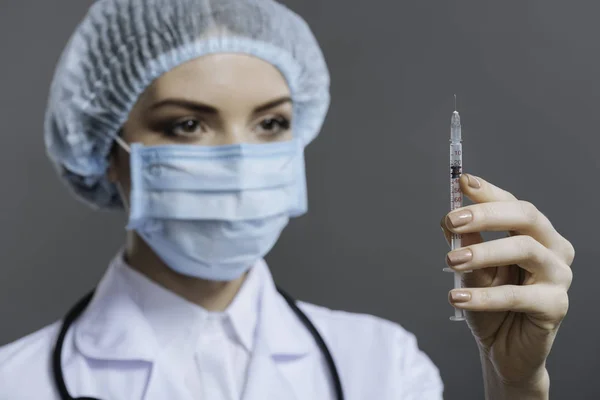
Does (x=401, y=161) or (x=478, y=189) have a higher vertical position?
(x=478, y=189)

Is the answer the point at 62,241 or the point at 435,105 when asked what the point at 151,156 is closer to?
the point at 62,241

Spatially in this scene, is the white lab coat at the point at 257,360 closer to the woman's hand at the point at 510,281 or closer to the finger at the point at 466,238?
the woman's hand at the point at 510,281

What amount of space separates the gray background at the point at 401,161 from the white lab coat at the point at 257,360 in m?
0.57

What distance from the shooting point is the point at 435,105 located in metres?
2.23

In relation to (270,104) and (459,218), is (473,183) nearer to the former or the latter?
(459,218)

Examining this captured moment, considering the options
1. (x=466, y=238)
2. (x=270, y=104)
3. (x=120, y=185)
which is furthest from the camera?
(x=120, y=185)

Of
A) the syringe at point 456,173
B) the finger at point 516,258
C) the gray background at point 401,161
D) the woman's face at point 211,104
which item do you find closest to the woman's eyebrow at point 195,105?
the woman's face at point 211,104

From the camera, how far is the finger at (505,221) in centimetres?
119

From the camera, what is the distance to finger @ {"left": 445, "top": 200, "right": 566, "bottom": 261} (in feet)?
3.92

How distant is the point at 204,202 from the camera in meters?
1.42

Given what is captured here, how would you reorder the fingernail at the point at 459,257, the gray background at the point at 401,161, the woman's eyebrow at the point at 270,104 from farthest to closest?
the gray background at the point at 401,161, the woman's eyebrow at the point at 270,104, the fingernail at the point at 459,257

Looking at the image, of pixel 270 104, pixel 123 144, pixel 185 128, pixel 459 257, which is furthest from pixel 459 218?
pixel 123 144

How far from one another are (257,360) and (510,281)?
488mm

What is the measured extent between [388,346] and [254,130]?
0.54 metres
